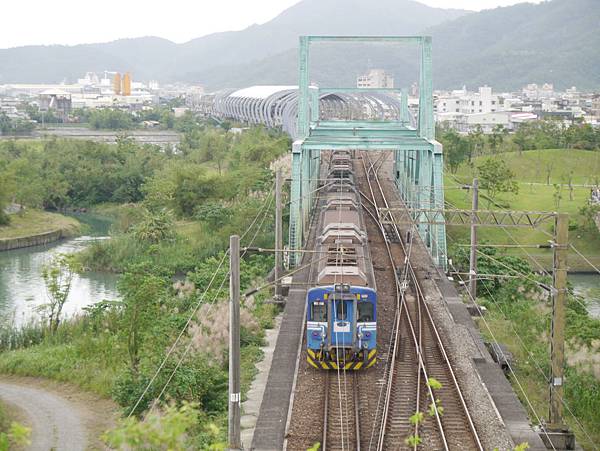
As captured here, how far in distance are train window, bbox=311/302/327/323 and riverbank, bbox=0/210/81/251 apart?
32.7 m

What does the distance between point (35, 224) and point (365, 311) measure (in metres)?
37.3

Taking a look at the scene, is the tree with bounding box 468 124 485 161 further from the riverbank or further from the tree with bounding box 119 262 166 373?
the tree with bounding box 119 262 166 373

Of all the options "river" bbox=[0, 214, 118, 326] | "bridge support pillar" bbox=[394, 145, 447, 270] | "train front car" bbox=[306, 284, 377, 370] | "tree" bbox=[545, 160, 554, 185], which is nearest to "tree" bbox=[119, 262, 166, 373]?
"train front car" bbox=[306, 284, 377, 370]

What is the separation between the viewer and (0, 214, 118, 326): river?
32.2m

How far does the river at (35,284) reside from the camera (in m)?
32.2

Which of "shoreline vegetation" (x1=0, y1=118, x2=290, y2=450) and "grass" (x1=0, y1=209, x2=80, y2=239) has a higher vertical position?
"shoreline vegetation" (x1=0, y1=118, x2=290, y2=450)

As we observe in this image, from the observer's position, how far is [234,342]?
→ 14039 millimetres

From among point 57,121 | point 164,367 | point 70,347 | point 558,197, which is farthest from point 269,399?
point 57,121

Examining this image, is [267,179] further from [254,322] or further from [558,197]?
[254,322]

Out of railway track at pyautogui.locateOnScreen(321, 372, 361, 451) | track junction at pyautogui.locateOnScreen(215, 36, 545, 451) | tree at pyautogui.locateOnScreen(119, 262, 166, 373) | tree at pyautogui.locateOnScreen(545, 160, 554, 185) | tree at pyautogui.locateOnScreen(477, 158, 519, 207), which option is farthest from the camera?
tree at pyautogui.locateOnScreen(545, 160, 554, 185)

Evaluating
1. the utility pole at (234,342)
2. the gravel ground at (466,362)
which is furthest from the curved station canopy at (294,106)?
the utility pole at (234,342)

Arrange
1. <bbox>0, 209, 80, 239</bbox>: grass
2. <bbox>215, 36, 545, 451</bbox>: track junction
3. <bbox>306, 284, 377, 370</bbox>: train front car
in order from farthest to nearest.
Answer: <bbox>0, 209, 80, 239</bbox>: grass
<bbox>306, 284, 377, 370</bbox>: train front car
<bbox>215, 36, 545, 451</bbox>: track junction

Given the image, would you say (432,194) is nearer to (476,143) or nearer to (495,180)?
(495,180)

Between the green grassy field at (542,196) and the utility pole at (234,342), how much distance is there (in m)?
14.9
